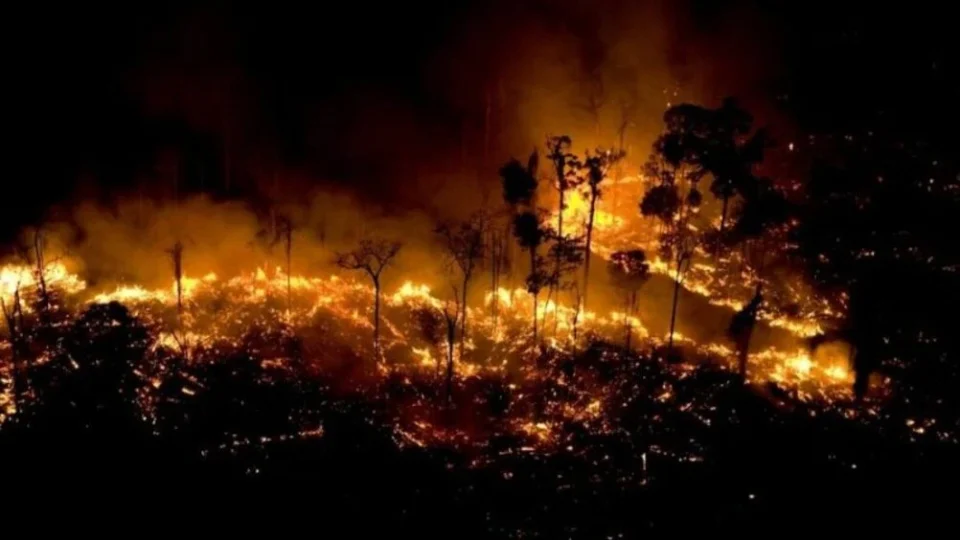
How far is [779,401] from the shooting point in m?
30.7

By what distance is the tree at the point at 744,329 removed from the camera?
102 feet

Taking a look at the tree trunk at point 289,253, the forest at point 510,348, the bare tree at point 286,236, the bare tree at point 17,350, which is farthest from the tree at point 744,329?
the bare tree at point 17,350

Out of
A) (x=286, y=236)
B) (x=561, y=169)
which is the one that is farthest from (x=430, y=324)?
(x=286, y=236)

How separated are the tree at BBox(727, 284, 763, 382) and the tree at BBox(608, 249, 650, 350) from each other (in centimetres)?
521

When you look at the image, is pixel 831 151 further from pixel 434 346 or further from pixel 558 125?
pixel 558 125

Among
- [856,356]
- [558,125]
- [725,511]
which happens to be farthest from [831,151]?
[558,125]

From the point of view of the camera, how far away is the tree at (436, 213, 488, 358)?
3691 cm

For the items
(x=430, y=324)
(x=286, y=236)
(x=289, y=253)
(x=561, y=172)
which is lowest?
(x=430, y=324)

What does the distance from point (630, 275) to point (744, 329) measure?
8057 mm

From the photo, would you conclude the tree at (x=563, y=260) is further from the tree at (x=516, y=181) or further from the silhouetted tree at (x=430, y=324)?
the silhouetted tree at (x=430, y=324)

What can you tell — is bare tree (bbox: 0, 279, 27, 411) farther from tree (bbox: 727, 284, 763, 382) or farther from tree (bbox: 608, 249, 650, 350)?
tree (bbox: 727, 284, 763, 382)

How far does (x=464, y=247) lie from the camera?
39219 mm

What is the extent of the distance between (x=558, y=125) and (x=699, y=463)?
122 feet

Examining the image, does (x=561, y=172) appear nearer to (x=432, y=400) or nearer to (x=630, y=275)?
(x=630, y=275)
